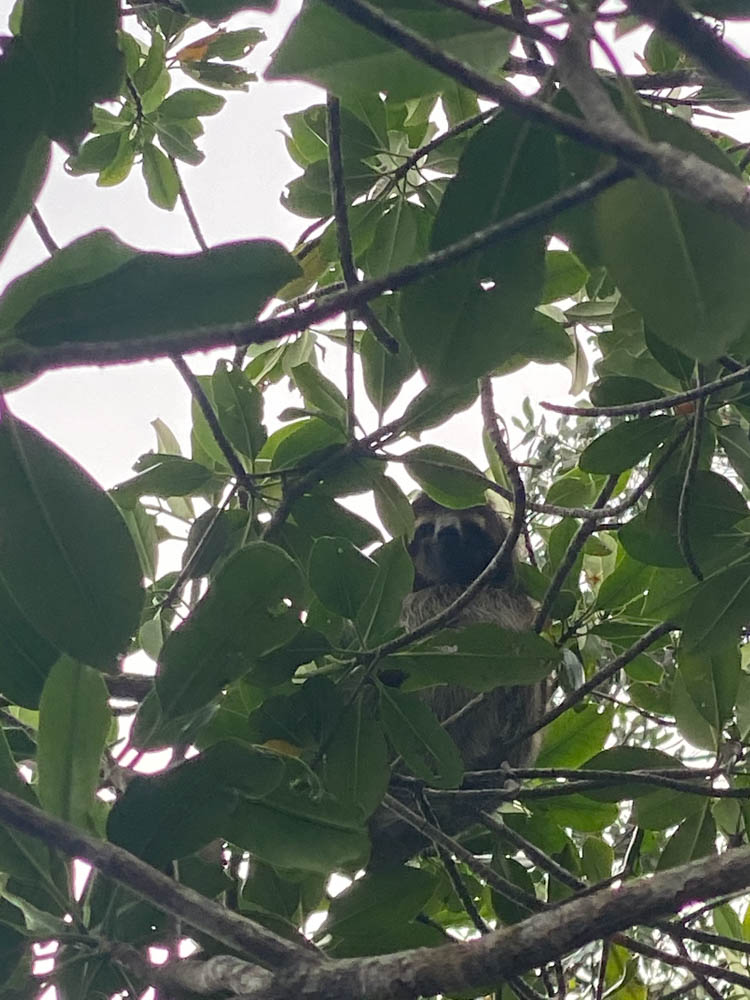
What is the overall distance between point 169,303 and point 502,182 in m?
0.31

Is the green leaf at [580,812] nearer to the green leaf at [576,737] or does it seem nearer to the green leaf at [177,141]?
the green leaf at [576,737]

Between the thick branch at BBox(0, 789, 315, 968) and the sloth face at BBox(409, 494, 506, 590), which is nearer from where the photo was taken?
the thick branch at BBox(0, 789, 315, 968)

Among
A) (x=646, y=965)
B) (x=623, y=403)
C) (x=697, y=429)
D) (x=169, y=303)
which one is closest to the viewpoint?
(x=169, y=303)

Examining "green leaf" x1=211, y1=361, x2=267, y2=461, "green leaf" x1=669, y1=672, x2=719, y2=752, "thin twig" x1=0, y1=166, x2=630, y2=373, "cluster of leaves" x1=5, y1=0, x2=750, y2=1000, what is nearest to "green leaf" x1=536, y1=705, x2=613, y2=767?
"cluster of leaves" x1=5, y1=0, x2=750, y2=1000

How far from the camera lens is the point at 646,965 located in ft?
8.41

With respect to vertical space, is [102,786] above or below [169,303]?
below

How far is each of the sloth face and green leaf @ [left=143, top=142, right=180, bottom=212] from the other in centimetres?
166

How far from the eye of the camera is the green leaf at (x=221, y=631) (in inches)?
34.9

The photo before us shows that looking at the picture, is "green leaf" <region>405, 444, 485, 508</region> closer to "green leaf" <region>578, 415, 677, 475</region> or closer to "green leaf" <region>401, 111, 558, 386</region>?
"green leaf" <region>578, 415, 677, 475</region>

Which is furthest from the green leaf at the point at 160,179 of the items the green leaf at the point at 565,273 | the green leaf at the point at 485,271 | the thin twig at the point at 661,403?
the green leaf at the point at 485,271

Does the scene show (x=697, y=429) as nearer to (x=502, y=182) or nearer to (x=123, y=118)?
(x=502, y=182)

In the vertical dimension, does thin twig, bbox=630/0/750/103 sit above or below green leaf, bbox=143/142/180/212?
below

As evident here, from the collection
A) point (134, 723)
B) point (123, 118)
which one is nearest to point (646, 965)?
point (134, 723)

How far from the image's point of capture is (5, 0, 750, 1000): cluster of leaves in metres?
0.76
